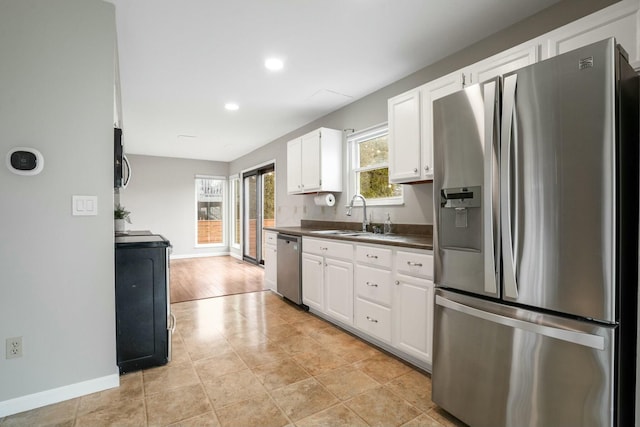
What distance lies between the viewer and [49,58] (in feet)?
6.24

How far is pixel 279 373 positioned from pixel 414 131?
217 cm

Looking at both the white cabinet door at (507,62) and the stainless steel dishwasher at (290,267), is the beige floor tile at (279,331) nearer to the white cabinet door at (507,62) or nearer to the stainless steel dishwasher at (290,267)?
the stainless steel dishwasher at (290,267)

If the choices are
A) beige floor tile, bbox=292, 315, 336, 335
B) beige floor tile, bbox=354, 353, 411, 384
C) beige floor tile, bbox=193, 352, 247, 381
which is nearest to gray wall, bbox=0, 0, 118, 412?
beige floor tile, bbox=193, 352, 247, 381

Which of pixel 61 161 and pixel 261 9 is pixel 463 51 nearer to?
pixel 261 9

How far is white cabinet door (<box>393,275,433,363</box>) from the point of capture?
2.15 metres

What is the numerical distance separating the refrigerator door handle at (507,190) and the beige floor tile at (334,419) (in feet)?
3.48

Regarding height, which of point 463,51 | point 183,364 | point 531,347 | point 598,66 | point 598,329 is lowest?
point 183,364

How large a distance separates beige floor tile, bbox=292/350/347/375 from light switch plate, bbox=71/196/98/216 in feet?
5.80

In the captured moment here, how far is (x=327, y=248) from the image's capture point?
3.20 m

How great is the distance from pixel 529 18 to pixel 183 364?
3533 millimetres

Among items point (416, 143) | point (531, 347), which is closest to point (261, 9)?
point (416, 143)

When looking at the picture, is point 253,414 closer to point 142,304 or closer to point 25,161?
point 142,304

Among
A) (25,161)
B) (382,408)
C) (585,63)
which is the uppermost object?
(585,63)

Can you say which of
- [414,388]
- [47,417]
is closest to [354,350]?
[414,388]
